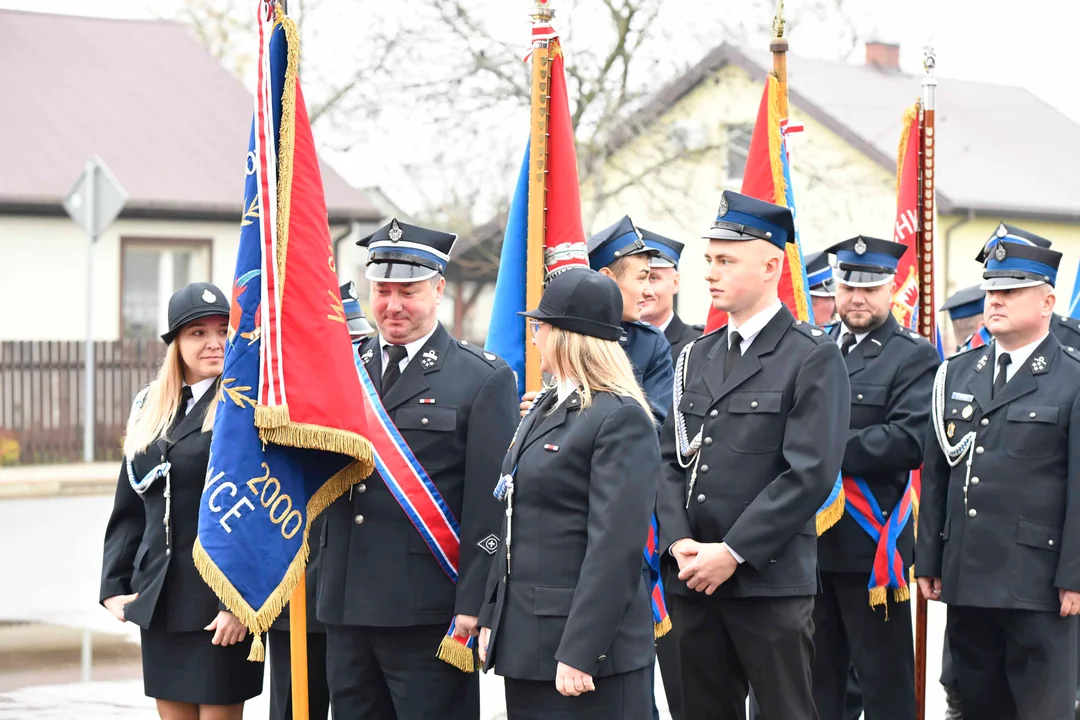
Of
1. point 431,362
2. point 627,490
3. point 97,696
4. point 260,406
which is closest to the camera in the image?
point 627,490

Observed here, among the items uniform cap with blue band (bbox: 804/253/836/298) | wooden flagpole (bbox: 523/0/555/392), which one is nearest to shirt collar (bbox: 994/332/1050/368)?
wooden flagpole (bbox: 523/0/555/392)

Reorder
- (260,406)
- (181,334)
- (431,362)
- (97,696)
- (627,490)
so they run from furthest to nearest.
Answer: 1. (97,696)
2. (181,334)
3. (431,362)
4. (260,406)
5. (627,490)

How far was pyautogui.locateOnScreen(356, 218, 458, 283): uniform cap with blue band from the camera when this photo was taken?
497 centimetres

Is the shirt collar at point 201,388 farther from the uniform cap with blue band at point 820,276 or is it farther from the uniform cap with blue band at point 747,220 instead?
the uniform cap with blue band at point 820,276

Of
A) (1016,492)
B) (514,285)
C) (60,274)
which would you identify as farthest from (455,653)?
(60,274)

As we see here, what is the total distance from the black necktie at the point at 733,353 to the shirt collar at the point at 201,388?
1.87 metres

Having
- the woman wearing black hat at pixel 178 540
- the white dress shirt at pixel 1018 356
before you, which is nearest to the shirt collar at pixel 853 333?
the white dress shirt at pixel 1018 356

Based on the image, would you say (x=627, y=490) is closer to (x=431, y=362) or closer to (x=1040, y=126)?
(x=431, y=362)

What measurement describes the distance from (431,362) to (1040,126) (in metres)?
32.1

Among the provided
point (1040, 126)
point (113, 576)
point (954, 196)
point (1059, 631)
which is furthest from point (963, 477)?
point (1040, 126)

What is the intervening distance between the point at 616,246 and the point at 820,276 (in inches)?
93.0

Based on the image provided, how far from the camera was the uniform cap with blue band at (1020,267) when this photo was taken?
5.61 m

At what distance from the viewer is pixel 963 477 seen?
5727 mm

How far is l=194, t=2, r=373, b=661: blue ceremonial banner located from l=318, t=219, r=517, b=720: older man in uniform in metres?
0.17
